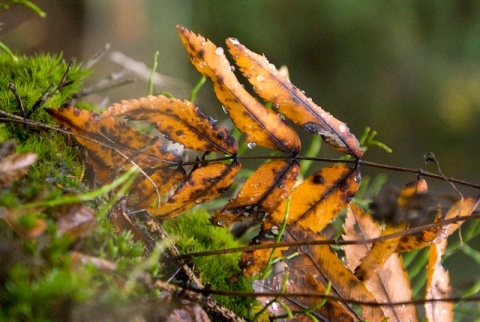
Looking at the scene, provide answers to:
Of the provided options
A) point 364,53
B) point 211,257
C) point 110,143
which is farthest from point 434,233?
point 364,53

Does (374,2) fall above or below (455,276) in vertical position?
above

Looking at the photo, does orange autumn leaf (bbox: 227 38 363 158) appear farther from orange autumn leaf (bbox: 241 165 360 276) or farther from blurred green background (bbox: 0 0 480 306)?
blurred green background (bbox: 0 0 480 306)

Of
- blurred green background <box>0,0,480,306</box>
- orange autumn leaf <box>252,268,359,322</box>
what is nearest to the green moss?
orange autumn leaf <box>252,268,359,322</box>

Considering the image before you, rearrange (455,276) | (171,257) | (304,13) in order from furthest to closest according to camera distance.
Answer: (304,13) → (455,276) → (171,257)

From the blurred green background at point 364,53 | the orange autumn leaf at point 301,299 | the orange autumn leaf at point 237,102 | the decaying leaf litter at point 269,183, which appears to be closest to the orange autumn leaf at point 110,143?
the decaying leaf litter at point 269,183

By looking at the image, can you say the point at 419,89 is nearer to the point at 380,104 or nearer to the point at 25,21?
the point at 380,104

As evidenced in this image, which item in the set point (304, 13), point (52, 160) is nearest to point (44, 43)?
point (304, 13)

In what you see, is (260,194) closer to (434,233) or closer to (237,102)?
(237,102)

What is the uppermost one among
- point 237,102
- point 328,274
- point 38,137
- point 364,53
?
point 364,53
